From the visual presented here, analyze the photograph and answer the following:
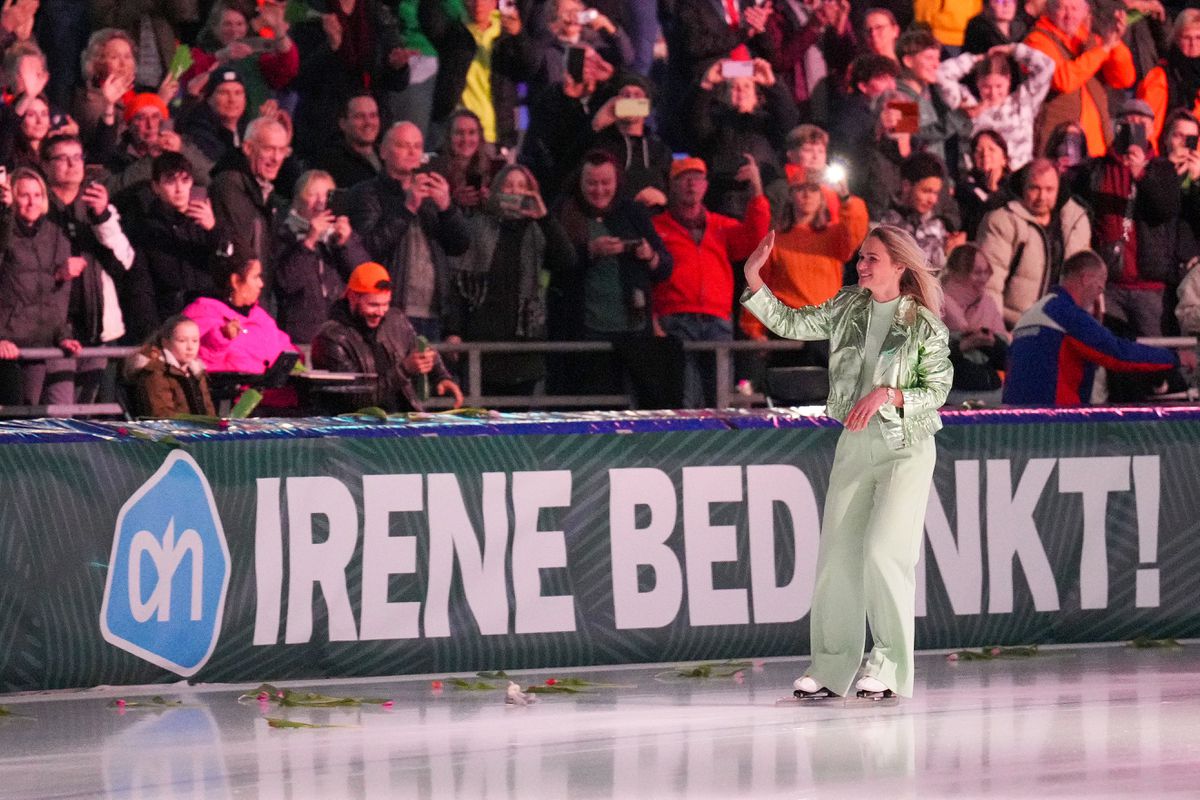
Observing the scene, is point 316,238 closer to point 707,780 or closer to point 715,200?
point 715,200

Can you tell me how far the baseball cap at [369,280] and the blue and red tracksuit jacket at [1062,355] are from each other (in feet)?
12.4

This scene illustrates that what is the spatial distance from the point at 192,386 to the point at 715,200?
4.84 m

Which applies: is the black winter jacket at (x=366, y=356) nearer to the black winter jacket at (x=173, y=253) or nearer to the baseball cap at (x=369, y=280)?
the baseball cap at (x=369, y=280)

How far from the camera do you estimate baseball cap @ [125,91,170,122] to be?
45.5 feet

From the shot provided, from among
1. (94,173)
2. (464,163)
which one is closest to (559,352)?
(464,163)

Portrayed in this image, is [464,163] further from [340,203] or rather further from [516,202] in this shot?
[340,203]

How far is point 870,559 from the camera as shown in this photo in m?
8.31

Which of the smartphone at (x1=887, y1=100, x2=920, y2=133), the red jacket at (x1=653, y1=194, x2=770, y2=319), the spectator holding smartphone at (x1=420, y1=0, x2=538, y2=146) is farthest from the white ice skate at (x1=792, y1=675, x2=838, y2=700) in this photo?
the smartphone at (x1=887, y1=100, x2=920, y2=133)

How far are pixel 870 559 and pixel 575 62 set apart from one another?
7.65m

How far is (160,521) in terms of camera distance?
9117mm

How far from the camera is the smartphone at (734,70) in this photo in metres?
15.6

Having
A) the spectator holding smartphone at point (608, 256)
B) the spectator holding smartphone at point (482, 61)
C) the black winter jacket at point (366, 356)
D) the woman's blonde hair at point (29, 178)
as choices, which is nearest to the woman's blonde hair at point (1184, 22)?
the spectator holding smartphone at point (608, 256)

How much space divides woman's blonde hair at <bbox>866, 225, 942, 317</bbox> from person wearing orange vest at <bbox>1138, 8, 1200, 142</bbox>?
9913mm

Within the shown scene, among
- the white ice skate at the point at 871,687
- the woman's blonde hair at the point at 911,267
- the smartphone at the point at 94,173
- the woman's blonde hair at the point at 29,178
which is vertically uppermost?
the smartphone at the point at 94,173
